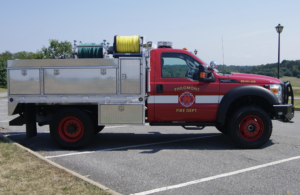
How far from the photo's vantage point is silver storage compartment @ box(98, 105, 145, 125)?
670 cm

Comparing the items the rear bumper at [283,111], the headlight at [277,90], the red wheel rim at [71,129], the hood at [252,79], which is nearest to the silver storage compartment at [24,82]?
the red wheel rim at [71,129]

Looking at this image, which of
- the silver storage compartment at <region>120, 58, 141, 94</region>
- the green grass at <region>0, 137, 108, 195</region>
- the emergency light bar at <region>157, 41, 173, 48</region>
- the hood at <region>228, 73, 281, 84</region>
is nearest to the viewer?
the green grass at <region>0, 137, 108, 195</region>

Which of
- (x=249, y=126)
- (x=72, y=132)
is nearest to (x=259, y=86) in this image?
(x=249, y=126)

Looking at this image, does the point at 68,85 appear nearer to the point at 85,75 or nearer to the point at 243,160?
the point at 85,75

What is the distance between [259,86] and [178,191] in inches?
146

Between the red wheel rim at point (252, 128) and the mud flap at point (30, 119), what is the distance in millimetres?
5074

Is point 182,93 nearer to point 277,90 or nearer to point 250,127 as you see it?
point 250,127

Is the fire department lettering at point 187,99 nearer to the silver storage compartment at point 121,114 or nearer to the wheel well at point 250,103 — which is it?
the silver storage compartment at point 121,114

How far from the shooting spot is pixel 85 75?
666 cm

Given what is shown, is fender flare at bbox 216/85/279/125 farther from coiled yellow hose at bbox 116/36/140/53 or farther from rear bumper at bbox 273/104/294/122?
coiled yellow hose at bbox 116/36/140/53

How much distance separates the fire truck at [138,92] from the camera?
21.9 ft

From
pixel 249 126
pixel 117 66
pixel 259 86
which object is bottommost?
pixel 249 126

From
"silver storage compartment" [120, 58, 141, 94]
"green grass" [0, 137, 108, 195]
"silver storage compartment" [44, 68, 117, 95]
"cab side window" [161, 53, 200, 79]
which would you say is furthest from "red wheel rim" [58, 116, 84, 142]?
"cab side window" [161, 53, 200, 79]

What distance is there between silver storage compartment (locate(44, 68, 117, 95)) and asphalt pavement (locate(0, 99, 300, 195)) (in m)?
1.41
